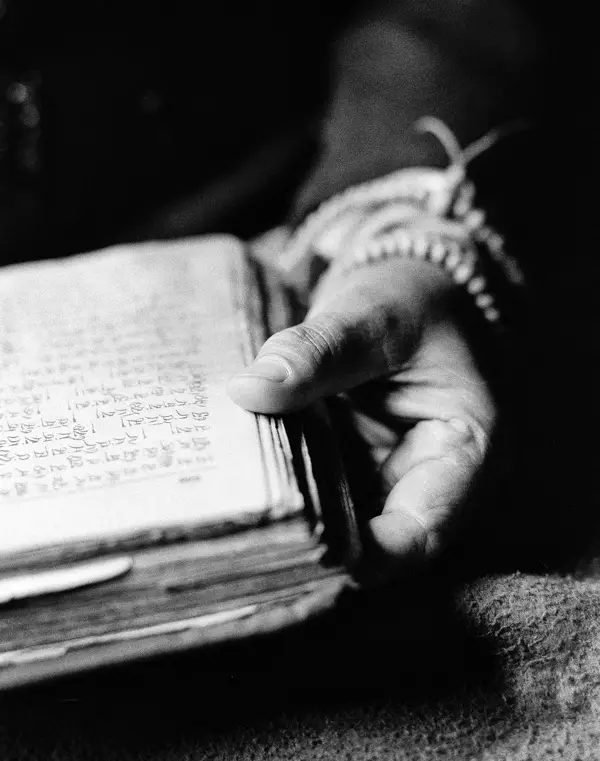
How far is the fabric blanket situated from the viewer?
461 millimetres

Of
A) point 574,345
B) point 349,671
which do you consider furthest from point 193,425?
point 574,345

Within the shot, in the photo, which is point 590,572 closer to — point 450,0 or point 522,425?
point 522,425

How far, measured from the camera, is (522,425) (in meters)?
0.65

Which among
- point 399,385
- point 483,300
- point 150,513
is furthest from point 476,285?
point 150,513

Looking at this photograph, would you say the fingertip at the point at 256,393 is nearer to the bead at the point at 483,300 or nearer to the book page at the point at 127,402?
the book page at the point at 127,402

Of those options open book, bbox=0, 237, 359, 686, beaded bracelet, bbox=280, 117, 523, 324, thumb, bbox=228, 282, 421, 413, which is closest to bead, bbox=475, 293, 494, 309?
beaded bracelet, bbox=280, 117, 523, 324

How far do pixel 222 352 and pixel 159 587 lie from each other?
178mm

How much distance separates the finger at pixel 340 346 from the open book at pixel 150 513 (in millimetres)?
22


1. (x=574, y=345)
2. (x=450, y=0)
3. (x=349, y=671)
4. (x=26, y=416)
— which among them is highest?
(x=450, y=0)

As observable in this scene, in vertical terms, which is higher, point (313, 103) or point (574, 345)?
point (313, 103)

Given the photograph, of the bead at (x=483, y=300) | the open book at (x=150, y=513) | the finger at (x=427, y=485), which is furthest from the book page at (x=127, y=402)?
the bead at (x=483, y=300)

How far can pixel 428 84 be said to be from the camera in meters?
0.76

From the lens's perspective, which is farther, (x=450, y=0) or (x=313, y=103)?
(x=313, y=103)

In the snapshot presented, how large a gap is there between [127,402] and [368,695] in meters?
0.26
